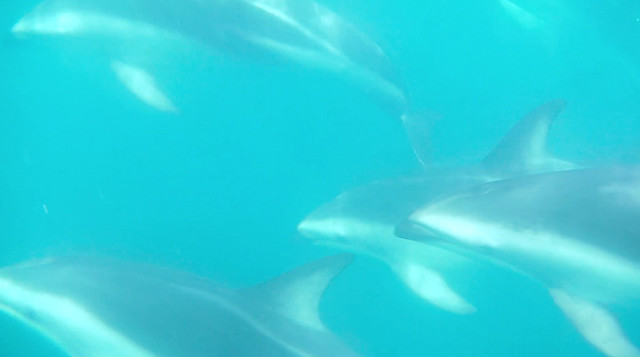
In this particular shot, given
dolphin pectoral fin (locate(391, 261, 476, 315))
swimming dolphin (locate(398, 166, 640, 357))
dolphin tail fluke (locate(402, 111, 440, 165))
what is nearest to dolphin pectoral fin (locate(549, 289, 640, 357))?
swimming dolphin (locate(398, 166, 640, 357))

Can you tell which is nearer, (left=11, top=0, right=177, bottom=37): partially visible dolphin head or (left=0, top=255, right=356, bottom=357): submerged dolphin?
(left=0, top=255, right=356, bottom=357): submerged dolphin

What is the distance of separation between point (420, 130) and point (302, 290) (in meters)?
4.99

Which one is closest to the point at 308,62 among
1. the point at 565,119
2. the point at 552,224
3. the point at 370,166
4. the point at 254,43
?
the point at 254,43

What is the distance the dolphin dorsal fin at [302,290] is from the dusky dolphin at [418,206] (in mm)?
1956

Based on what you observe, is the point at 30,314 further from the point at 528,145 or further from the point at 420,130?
the point at 420,130

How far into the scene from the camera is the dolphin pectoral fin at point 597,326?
5.15m

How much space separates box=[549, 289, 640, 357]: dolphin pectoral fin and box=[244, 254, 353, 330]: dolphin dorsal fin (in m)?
2.15

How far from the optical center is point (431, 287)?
720 cm

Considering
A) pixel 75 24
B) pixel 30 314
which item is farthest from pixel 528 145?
pixel 75 24

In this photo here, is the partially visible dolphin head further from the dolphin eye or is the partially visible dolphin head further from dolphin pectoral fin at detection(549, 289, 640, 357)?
dolphin pectoral fin at detection(549, 289, 640, 357)

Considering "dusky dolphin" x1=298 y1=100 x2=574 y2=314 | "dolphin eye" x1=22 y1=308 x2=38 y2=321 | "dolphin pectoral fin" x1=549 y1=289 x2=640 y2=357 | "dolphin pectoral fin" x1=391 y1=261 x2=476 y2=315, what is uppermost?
"dusky dolphin" x1=298 y1=100 x2=574 y2=314

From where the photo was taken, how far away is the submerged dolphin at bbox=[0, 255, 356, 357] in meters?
4.59

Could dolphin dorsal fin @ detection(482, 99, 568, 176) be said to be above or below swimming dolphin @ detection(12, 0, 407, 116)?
below

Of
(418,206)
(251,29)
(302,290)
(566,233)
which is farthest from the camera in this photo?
(251,29)
